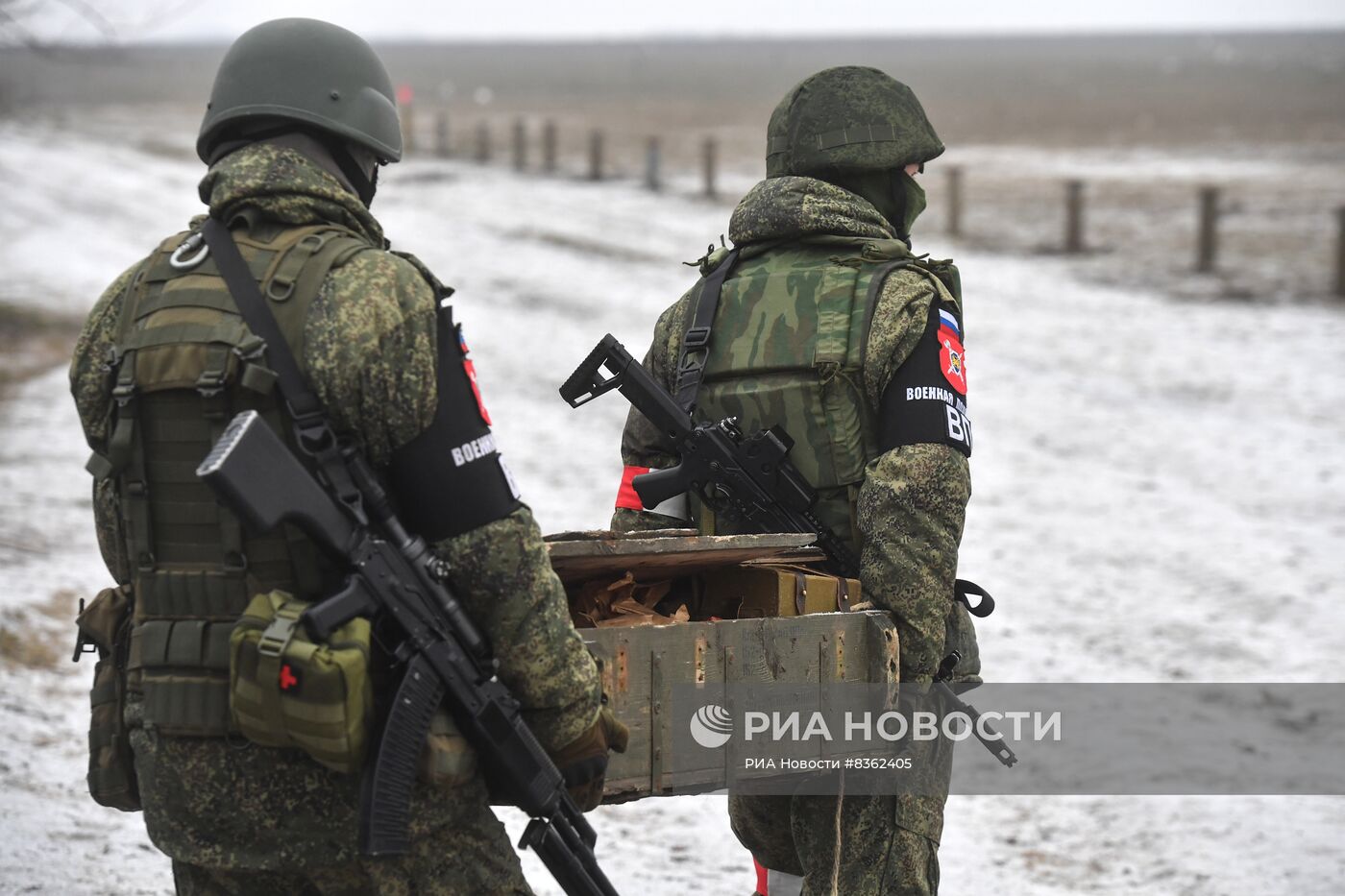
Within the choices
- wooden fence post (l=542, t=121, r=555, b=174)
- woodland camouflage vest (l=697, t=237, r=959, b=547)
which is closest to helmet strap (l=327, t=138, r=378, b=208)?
woodland camouflage vest (l=697, t=237, r=959, b=547)

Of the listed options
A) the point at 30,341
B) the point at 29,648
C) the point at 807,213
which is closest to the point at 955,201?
the point at 30,341

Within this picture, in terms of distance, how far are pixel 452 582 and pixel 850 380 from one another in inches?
45.7

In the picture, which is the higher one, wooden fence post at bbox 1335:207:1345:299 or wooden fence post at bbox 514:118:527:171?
wooden fence post at bbox 514:118:527:171

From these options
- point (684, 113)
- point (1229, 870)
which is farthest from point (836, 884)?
point (684, 113)

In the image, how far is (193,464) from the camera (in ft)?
7.91

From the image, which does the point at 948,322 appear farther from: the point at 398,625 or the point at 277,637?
the point at 277,637

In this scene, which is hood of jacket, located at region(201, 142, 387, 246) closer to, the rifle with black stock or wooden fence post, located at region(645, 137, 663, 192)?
the rifle with black stock

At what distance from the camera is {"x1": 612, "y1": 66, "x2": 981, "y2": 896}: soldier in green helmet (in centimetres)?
316

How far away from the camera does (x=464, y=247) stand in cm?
1734

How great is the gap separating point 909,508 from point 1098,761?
2.98 m

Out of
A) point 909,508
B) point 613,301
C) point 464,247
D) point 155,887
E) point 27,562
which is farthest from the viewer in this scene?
point 464,247

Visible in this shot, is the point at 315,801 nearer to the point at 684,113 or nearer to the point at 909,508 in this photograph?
the point at 909,508

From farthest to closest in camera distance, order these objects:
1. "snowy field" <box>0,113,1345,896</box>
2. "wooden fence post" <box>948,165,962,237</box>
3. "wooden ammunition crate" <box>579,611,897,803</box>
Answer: "wooden fence post" <box>948,165,962,237</box>
"snowy field" <box>0,113,1345,896</box>
"wooden ammunition crate" <box>579,611,897,803</box>

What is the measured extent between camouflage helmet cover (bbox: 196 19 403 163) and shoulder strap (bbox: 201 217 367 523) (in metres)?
0.37
